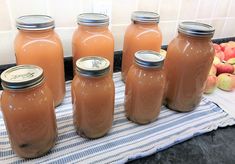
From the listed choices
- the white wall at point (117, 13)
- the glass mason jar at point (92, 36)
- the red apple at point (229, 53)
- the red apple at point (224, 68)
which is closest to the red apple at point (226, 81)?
the red apple at point (224, 68)

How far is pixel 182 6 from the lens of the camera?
81 cm

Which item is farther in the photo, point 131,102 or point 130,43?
point 130,43

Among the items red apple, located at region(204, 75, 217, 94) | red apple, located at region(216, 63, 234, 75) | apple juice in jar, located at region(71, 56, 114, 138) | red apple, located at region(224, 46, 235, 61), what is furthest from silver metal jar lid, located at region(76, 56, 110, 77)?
red apple, located at region(224, 46, 235, 61)

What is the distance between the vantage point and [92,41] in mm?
540

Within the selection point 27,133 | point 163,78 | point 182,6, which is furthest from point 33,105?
point 182,6

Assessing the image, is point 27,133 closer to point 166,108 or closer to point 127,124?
point 127,124

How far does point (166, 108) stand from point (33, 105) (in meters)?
0.36

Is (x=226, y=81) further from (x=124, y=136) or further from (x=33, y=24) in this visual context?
(x=33, y=24)

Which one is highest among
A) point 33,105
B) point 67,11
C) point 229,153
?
point 67,11

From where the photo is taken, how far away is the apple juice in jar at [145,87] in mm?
453

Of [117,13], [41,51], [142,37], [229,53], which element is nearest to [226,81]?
[229,53]

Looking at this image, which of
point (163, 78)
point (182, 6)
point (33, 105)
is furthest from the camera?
point (182, 6)

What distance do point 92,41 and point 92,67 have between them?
15 cm

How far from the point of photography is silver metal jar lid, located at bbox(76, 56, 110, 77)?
39 centimetres
